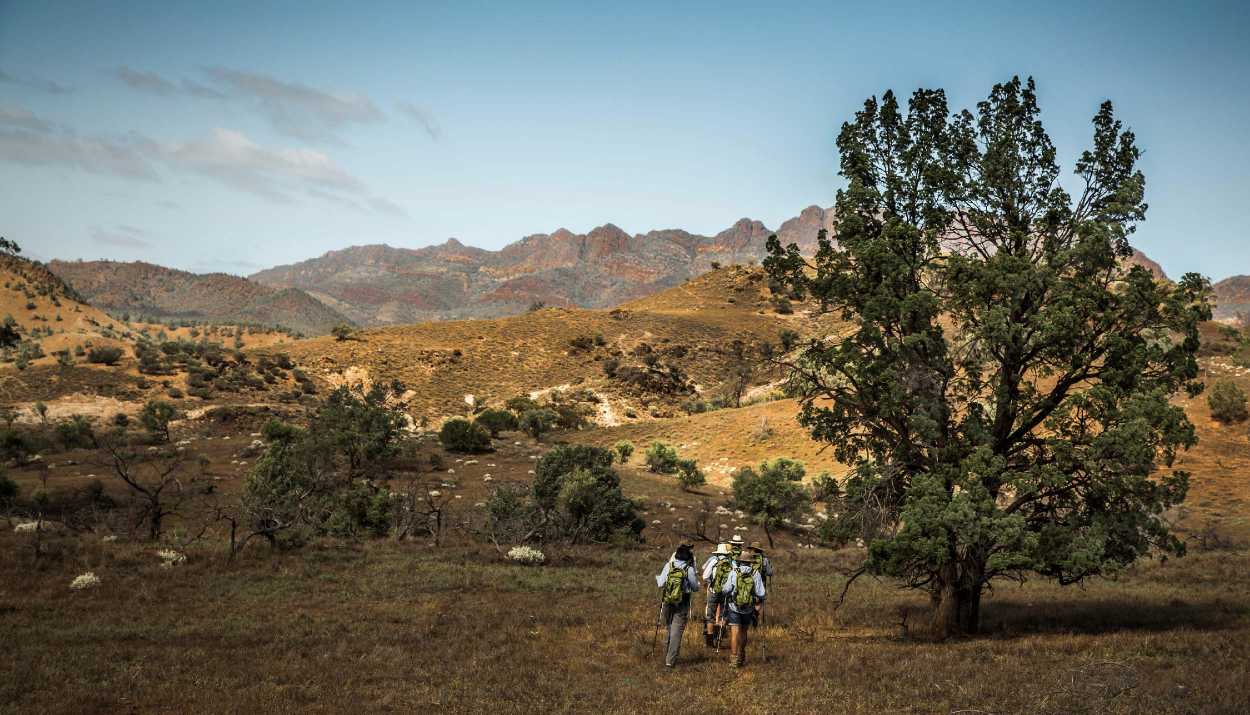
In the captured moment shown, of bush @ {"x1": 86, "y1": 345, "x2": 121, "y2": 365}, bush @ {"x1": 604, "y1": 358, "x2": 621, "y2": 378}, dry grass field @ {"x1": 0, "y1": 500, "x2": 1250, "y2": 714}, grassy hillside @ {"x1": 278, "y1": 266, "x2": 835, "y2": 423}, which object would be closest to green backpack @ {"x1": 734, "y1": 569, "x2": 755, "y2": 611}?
dry grass field @ {"x1": 0, "y1": 500, "x2": 1250, "y2": 714}

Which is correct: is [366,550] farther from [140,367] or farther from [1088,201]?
[140,367]

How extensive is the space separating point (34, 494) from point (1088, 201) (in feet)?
125

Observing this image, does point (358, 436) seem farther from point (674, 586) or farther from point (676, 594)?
point (676, 594)

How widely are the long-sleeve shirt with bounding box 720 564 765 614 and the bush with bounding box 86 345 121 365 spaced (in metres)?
71.2

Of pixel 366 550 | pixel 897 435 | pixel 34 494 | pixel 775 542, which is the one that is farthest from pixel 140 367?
pixel 897 435

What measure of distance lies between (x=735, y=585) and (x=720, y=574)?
1.38 ft

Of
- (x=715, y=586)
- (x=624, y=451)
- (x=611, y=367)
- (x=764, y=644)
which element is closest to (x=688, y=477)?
(x=624, y=451)

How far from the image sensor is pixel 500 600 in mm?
16953

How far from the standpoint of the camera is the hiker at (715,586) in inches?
498

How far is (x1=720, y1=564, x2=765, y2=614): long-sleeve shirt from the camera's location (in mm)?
12273

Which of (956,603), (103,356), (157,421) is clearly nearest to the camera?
(956,603)

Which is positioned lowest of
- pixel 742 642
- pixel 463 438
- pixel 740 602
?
pixel 463 438

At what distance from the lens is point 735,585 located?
12289mm

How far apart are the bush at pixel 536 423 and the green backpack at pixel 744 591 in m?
43.3
